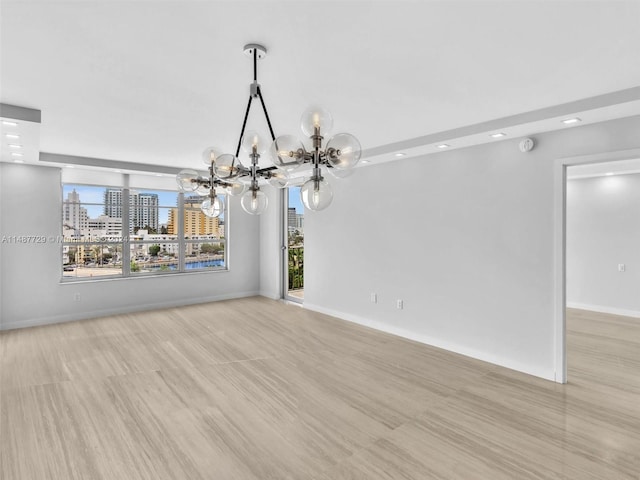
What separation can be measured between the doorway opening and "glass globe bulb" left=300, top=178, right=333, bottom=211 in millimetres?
5243

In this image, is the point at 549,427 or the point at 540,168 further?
the point at 540,168

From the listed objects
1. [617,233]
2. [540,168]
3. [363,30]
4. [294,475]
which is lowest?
[294,475]

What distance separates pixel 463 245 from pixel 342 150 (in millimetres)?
2837

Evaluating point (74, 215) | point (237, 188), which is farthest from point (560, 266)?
point (74, 215)

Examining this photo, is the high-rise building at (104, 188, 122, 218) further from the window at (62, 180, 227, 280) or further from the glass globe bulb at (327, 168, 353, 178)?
the glass globe bulb at (327, 168, 353, 178)

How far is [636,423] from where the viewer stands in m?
2.67

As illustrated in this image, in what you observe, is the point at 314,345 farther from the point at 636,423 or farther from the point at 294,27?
the point at 294,27

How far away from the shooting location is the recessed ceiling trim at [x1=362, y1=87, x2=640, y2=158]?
8.77 feet

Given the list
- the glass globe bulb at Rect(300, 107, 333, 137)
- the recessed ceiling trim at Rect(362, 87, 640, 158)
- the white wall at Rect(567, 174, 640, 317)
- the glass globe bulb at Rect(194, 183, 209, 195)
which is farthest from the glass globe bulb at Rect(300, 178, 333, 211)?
the white wall at Rect(567, 174, 640, 317)

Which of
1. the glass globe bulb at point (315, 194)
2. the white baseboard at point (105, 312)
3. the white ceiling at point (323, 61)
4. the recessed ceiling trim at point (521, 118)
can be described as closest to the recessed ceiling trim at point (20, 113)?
the white ceiling at point (323, 61)

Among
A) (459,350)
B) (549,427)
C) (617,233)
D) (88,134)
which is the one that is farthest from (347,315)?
(617,233)

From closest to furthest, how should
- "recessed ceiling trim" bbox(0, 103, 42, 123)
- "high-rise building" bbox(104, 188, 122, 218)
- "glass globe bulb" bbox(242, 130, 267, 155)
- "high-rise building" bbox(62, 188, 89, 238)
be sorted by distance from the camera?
"glass globe bulb" bbox(242, 130, 267, 155) → "recessed ceiling trim" bbox(0, 103, 42, 123) → "high-rise building" bbox(62, 188, 89, 238) → "high-rise building" bbox(104, 188, 122, 218)

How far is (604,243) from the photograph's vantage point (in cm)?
620

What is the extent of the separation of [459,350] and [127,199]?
19.1 ft
